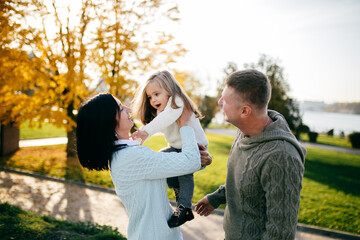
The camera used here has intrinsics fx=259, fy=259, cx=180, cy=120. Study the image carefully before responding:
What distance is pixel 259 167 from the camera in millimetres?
1580

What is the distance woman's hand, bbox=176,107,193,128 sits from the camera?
7.09ft

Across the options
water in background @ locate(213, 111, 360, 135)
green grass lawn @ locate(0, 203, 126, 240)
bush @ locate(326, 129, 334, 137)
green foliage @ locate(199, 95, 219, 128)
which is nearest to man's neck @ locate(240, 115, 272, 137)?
green grass lawn @ locate(0, 203, 126, 240)

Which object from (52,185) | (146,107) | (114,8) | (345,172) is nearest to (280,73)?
(345,172)

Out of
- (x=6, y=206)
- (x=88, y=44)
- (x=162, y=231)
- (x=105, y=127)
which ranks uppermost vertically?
(x=88, y=44)

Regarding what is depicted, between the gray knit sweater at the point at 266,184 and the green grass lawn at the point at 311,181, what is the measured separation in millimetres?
3768

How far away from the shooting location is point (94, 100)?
6.07 feet

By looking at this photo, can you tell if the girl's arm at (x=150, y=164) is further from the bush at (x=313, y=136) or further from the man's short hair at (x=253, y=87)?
the bush at (x=313, y=136)

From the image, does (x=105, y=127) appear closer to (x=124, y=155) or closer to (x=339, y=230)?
(x=124, y=155)

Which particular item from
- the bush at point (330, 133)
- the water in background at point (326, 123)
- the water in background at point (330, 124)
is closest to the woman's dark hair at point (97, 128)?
the water in background at point (326, 123)

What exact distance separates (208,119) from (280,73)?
1443cm

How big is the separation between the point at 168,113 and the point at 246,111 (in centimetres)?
88

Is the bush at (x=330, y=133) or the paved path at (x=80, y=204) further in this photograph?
the bush at (x=330, y=133)

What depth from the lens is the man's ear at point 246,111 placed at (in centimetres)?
169

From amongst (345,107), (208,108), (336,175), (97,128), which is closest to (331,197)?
(336,175)
